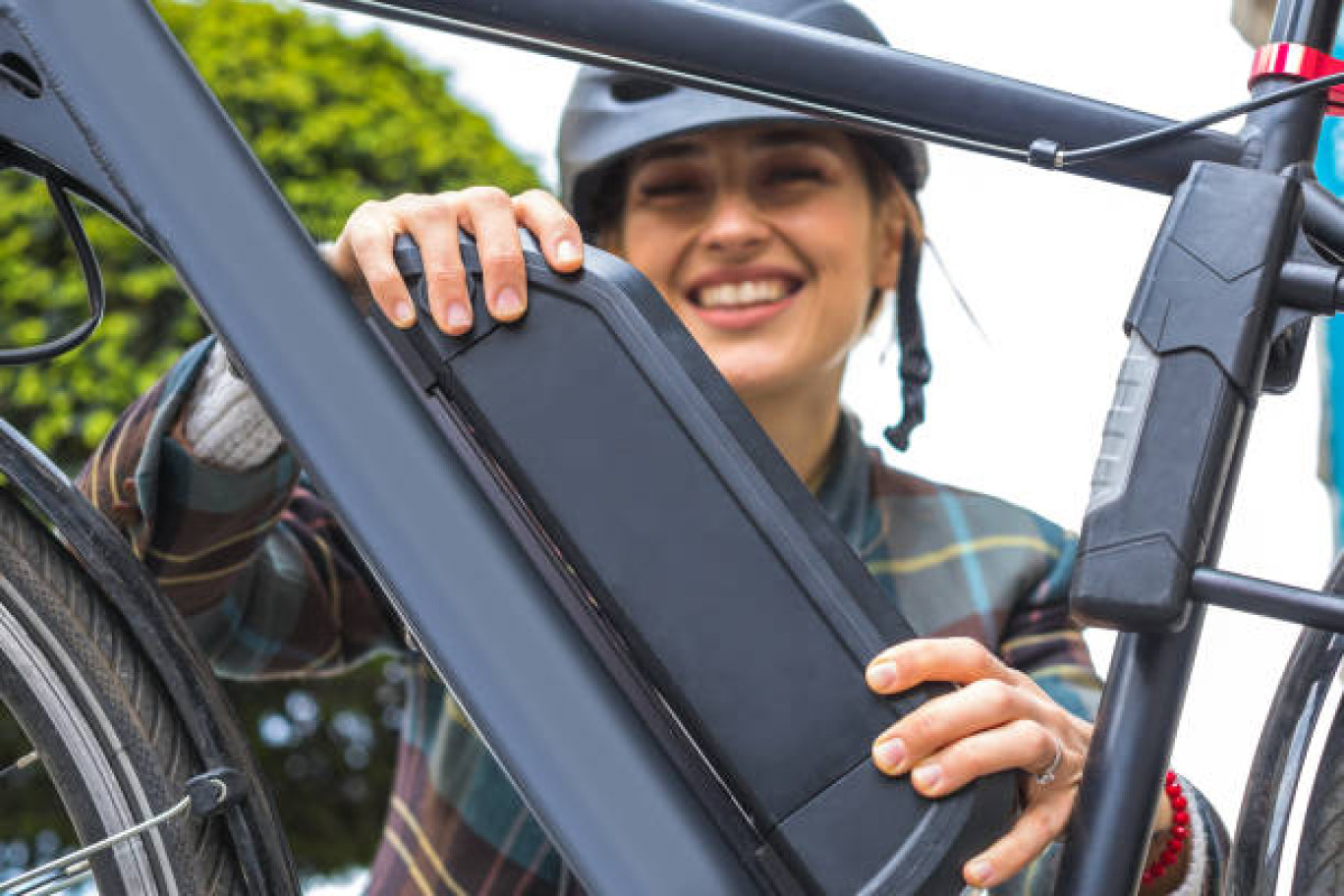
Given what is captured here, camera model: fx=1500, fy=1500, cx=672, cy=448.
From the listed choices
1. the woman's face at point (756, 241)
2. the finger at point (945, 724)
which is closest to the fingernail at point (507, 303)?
the finger at point (945, 724)

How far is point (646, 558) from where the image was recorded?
71 centimetres

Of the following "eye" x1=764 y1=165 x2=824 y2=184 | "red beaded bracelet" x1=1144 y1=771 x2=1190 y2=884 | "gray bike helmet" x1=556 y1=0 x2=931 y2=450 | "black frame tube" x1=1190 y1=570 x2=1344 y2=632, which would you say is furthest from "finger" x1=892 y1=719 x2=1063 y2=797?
"eye" x1=764 y1=165 x2=824 y2=184

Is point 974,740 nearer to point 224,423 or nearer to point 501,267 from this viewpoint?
point 501,267

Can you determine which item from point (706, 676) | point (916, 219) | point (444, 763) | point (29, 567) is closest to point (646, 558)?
point (706, 676)

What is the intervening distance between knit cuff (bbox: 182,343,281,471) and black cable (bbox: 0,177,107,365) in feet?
0.67

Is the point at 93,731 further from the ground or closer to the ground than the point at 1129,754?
further from the ground

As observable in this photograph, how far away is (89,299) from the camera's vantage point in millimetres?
787

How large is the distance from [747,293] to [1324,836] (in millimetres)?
719

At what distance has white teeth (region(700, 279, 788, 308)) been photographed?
1345 millimetres

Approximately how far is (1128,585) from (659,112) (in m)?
0.73

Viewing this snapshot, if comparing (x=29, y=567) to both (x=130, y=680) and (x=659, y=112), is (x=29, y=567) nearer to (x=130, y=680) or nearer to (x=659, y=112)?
(x=130, y=680)

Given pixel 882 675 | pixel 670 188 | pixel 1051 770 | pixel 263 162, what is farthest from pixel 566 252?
pixel 263 162

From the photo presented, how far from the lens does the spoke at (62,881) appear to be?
2.50 ft

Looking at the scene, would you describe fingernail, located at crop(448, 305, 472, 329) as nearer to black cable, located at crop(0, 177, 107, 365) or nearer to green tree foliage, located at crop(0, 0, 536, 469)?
black cable, located at crop(0, 177, 107, 365)
